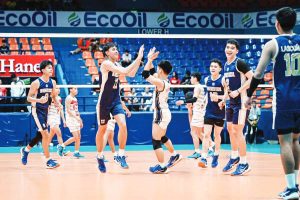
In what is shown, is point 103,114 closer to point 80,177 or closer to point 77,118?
point 80,177

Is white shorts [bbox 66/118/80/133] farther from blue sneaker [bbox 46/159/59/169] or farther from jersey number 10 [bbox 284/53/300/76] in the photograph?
jersey number 10 [bbox 284/53/300/76]

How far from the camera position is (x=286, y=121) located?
6.22 m

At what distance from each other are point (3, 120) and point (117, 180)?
10.6 m

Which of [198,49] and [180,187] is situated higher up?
[198,49]

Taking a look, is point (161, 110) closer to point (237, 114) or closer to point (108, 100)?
point (108, 100)

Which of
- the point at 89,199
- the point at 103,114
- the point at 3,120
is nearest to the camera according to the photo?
the point at 89,199

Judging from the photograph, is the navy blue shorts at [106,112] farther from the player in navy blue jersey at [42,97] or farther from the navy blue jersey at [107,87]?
the player in navy blue jersey at [42,97]

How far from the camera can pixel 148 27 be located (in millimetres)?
26234

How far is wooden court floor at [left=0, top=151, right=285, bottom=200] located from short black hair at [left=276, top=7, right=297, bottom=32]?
1926 millimetres

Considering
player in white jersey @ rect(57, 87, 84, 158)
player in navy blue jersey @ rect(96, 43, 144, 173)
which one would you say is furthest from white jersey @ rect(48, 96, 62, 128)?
player in navy blue jersey @ rect(96, 43, 144, 173)

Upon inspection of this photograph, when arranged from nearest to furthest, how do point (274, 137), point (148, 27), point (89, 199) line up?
point (89, 199), point (274, 137), point (148, 27)

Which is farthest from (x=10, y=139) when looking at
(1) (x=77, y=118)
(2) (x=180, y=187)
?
(2) (x=180, y=187)

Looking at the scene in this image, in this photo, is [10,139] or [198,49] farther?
[198,49]

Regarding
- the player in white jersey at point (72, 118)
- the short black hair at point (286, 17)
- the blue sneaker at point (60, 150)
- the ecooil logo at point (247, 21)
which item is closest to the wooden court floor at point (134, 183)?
the short black hair at point (286, 17)
